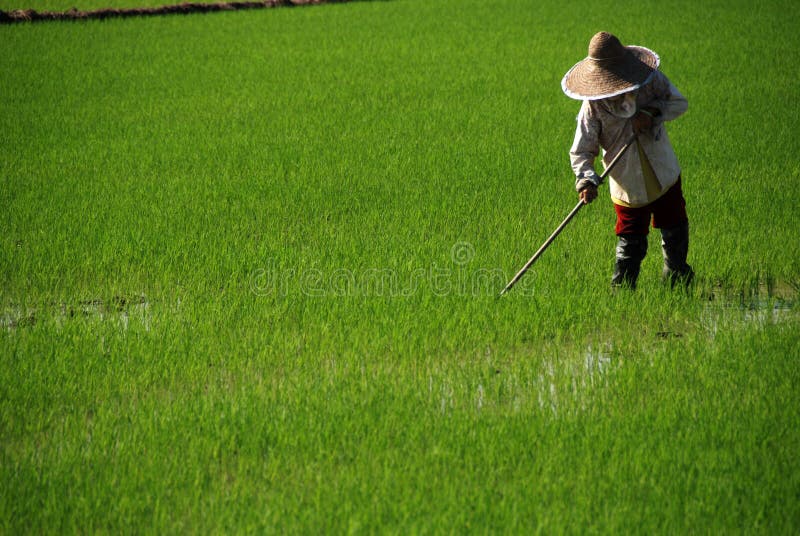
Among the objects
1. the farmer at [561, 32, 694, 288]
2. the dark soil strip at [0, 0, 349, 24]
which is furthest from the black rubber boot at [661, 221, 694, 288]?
the dark soil strip at [0, 0, 349, 24]

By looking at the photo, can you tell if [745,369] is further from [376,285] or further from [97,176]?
[97,176]

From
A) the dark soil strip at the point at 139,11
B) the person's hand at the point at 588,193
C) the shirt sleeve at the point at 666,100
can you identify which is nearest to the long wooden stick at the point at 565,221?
the person's hand at the point at 588,193

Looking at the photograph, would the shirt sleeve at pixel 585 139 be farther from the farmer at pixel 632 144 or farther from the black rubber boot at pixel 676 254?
the black rubber boot at pixel 676 254

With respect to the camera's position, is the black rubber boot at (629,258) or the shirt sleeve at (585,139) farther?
the black rubber boot at (629,258)

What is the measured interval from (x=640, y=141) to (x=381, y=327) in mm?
1409

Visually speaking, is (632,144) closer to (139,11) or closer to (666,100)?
(666,100)

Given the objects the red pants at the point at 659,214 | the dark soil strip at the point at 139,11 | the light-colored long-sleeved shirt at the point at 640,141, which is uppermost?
the dark soil strip at the point at 139,11

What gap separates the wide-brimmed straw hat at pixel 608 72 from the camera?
3.63m

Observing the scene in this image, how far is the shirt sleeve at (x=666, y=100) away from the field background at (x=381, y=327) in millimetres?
798

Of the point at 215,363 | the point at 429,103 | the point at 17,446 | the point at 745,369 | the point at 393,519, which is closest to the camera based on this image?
the point at 393,519

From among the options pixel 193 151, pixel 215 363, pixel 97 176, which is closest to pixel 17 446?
pixel 215 363

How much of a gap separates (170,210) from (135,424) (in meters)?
2.56

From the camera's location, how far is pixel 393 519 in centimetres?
239

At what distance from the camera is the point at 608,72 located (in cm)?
368
